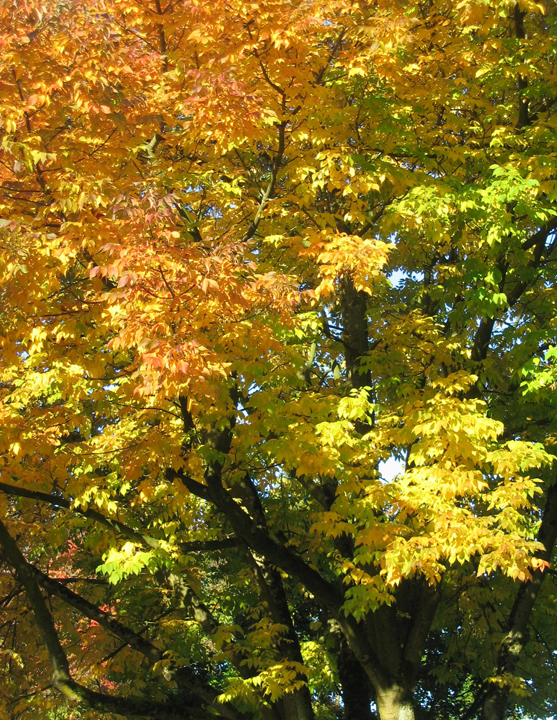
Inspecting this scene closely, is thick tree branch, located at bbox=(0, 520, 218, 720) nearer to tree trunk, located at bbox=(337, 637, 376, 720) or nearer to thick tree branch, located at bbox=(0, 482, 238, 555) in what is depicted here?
thick tree branch, located at bbox=(0, 482, 238, 555)

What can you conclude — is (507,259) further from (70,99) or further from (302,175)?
(70,99)

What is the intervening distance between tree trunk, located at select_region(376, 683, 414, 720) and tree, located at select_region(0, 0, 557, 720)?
2cm

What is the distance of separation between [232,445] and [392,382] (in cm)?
224

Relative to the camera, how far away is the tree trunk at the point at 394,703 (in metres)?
8.53

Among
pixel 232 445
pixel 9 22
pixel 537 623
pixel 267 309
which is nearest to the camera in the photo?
pixel 9 22

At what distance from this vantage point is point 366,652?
8.51 m

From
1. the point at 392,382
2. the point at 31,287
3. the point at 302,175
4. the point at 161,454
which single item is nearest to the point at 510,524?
the point at 392,382

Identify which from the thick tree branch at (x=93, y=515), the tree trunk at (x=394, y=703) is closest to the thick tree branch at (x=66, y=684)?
the thick tree branch at (x=93, y=515)

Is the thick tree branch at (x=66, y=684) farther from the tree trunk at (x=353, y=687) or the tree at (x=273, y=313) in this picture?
the tree trunk at (x=353, y=687)

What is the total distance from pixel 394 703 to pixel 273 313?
512 cm

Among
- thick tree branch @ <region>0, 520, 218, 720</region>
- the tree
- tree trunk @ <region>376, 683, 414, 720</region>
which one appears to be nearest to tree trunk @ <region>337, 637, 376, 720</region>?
the tree

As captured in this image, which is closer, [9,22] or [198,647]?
[9,22]

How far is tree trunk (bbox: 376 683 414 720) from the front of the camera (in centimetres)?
853

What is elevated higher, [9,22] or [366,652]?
[9,22]
